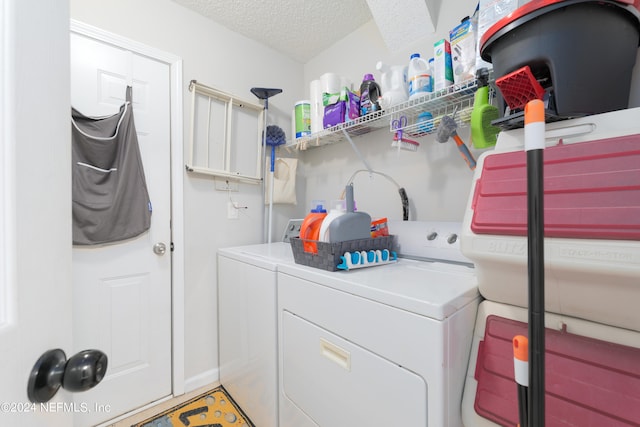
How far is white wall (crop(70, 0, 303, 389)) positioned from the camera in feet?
5.67

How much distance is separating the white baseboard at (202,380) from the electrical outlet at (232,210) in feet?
3.75

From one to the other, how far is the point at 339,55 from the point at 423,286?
2.01 meters

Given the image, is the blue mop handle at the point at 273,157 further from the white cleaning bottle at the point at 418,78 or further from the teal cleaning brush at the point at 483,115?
the teal cleaning brush at the point at 483,115

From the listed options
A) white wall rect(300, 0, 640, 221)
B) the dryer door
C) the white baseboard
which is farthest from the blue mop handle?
the white baseboard

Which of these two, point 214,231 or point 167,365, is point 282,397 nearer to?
point 167,365

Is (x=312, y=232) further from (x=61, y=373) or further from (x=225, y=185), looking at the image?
(x=225, y=185)

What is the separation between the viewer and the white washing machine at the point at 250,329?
1334mm

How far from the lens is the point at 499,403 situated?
716 millimetres

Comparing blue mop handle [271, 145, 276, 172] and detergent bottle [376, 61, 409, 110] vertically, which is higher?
detergent bottle [376, 61, 409, 110]

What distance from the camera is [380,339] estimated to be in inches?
33.7

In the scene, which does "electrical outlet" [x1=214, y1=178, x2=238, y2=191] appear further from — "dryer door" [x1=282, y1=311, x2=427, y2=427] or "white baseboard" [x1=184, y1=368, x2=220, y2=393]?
"white baseboard" [x1=184, y1=368, x2=220, y2=393]

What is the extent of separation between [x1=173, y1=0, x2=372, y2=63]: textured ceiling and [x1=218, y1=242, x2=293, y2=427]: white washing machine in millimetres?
1678

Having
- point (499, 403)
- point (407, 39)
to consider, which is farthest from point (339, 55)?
point (499, 403)

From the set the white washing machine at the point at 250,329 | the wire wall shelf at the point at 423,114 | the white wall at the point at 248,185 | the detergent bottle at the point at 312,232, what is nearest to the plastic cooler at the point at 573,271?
the wire wall shelf at the point at 423,114
